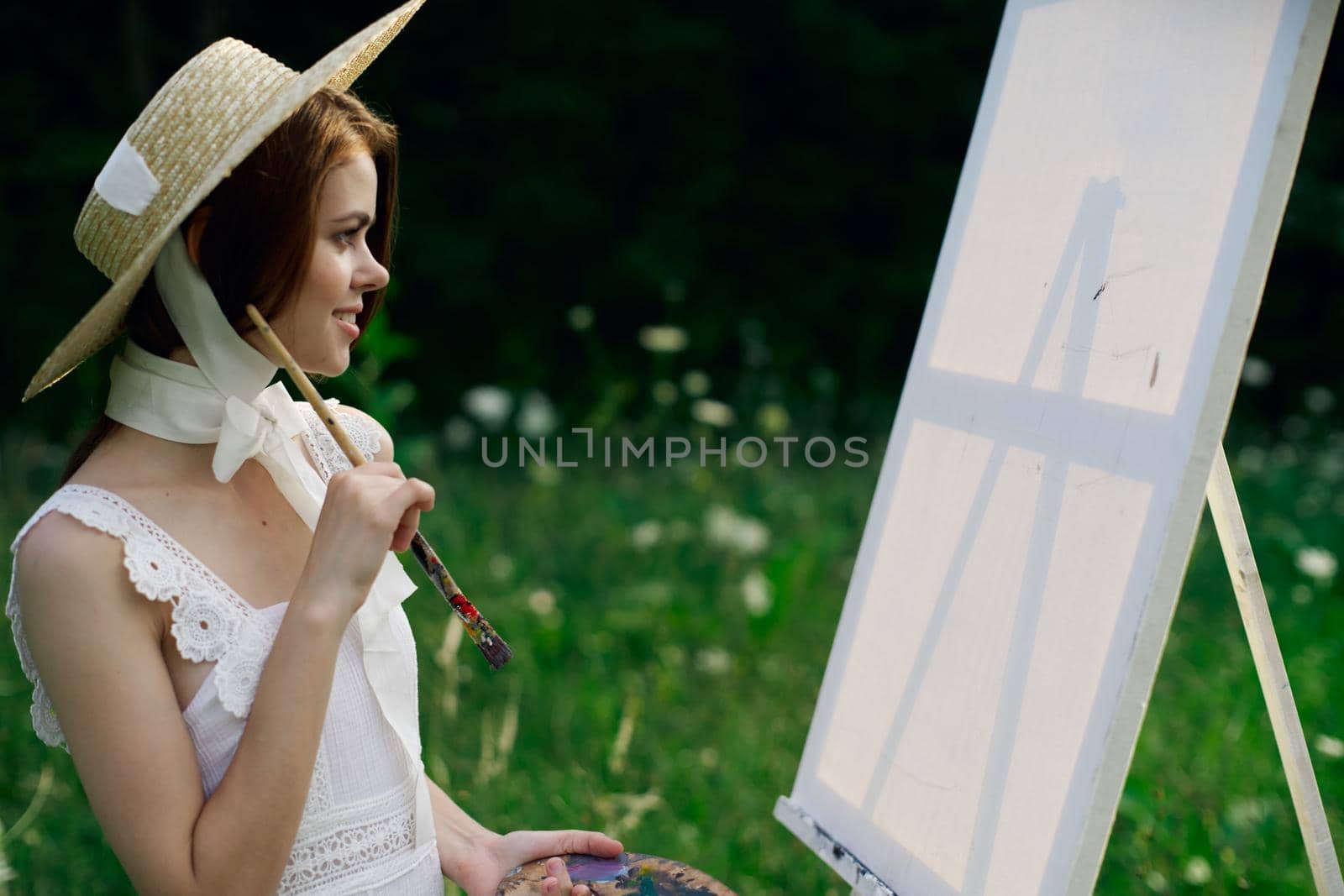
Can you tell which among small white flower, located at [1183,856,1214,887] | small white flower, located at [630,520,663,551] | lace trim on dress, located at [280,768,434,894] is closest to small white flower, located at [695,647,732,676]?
small white flower, located at [630,520,663,551]

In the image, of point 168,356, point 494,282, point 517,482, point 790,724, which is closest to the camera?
point 168,356

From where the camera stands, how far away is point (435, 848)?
1.33 meters

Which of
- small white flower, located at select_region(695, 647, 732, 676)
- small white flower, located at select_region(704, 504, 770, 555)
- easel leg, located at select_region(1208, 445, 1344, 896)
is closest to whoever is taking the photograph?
easel leg, located at select_region(1208, 445, 1344, 896)

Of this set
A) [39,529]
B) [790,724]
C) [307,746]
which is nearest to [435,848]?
[307,746]

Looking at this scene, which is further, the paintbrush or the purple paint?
the purple paint

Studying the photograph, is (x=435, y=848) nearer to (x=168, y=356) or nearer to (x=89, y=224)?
(x=168, y=356)

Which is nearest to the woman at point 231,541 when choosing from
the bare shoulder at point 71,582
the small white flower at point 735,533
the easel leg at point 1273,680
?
the bare shoulder at point 71,582

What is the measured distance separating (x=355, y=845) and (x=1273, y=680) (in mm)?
894

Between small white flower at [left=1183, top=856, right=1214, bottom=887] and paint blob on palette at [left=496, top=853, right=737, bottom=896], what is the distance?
1105 mm

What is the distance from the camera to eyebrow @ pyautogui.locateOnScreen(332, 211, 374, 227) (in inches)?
46.1

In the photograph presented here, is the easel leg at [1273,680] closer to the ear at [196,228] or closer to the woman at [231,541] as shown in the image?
the woman at [231,541]

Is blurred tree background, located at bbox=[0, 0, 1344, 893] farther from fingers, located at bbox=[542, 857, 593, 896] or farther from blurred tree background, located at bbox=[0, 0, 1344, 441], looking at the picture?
fingers, located at bbox=[542, 857, 593, 896]

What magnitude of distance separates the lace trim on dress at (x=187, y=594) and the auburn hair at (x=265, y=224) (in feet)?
0.42

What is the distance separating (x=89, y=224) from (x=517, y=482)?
3.15 metres
